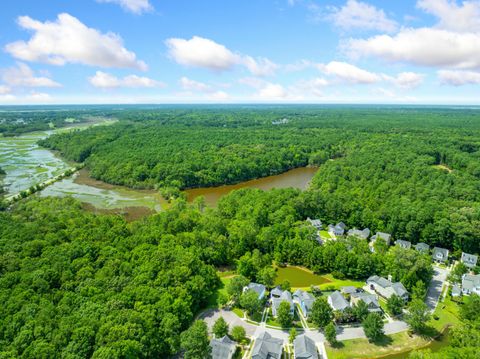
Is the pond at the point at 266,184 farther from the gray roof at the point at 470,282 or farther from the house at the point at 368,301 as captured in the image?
the gray roof at the point at 470,282

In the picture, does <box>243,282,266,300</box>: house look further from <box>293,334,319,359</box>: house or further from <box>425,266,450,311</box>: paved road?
<box>425,266,450,311</box>: paved road

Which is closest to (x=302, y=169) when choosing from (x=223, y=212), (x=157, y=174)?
(x=157, y=174)


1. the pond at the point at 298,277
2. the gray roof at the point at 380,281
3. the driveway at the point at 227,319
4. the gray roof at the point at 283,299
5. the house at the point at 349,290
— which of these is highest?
the gray roof at the point at 283,299

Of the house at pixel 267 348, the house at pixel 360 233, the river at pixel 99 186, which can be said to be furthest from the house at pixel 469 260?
Result: the river at pixel 99 186

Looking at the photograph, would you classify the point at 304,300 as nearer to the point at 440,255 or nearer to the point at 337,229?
the point at 337,229

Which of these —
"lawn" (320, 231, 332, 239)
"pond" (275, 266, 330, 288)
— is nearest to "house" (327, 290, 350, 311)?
"pond" (275, 266, 330, 288)

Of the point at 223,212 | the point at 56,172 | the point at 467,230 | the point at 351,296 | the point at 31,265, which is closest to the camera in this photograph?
the point at 31,265

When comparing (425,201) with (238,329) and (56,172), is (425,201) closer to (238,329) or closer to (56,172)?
(238,329)
